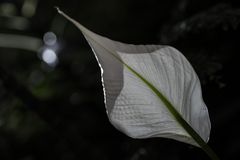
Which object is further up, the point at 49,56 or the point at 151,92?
the point at 151,92

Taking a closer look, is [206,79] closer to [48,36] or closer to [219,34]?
[219,34]

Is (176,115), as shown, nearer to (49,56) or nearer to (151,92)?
(151,92)

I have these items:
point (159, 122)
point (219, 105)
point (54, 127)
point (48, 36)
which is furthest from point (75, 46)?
point (159, 122)

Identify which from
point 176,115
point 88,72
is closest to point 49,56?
point 88,72

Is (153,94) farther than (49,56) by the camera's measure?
No

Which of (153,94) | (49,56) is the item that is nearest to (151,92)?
(153,94)
